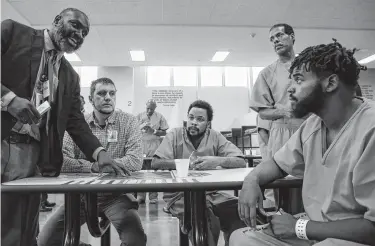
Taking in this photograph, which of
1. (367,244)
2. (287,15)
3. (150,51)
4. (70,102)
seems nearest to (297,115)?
(367,244)

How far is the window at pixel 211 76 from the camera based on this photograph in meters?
10.0

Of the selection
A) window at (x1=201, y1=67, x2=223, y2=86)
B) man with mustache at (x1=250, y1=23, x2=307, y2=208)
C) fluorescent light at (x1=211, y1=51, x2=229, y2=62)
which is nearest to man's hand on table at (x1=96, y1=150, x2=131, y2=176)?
man with mustache at (x1=250, y1=23, x2=307, y2=208)

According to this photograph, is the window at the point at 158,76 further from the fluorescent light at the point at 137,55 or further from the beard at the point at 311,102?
the beard at the point at 311,102

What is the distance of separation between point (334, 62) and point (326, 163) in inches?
13.8

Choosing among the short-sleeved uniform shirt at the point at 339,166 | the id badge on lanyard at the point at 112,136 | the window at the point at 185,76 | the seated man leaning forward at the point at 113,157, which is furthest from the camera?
the window at the point at 185,76

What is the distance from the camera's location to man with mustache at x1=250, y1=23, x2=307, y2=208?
2.12 m

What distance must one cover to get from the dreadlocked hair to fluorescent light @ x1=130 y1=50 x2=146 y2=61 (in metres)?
6.82

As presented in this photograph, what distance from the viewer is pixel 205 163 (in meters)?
1.81

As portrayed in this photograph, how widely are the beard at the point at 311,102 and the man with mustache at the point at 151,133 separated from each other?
3.27 meters

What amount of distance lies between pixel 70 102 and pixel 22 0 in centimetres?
388

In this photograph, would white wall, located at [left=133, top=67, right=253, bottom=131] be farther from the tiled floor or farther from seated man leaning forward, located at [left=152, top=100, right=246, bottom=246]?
seated man leaning forward, located at [left=152, top=100, right=246, bottom=246]

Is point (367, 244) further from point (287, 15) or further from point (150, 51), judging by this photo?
point (150, 51)

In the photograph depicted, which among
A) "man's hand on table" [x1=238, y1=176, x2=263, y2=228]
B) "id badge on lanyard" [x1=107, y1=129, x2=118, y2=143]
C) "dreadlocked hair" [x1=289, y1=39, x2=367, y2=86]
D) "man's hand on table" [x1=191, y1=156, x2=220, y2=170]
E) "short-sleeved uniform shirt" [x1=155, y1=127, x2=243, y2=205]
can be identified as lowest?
"man's hand on table" [x1=238, y1=176, x2=263, y2=228]

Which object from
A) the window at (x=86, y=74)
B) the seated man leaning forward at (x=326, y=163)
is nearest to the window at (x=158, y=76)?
the window at (x=86, y=74)
